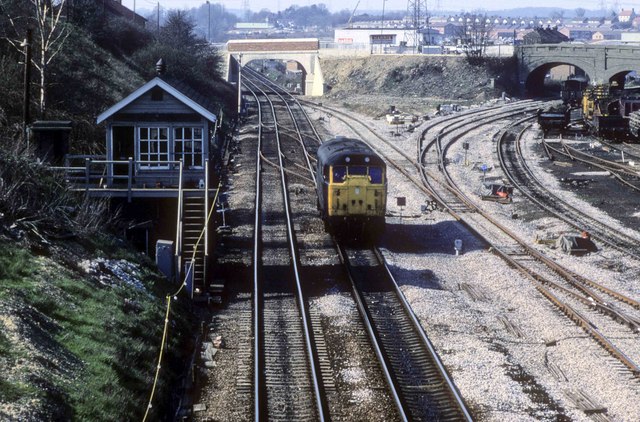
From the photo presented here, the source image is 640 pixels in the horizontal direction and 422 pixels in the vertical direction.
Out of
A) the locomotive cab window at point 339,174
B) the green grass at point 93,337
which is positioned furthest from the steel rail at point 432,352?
the green grass at point 93,337

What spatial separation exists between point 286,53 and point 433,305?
89.1m

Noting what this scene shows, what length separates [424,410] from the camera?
1348cm

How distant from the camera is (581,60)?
259 ft

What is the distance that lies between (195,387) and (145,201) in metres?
10.1

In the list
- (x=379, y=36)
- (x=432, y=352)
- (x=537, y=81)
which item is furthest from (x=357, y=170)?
(x=379, y=36)

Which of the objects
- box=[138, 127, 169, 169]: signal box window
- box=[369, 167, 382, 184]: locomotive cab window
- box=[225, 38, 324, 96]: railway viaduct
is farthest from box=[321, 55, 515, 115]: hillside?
box=[369, 167, 382, 184]: locomotive cab window

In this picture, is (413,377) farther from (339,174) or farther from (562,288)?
(339,174)

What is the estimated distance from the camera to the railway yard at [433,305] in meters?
14.0

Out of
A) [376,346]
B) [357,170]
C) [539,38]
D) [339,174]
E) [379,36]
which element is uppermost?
[379,36]

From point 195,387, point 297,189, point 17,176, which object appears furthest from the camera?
point 297,189

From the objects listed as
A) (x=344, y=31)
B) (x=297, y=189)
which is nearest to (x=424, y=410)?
(x=297, y=189)

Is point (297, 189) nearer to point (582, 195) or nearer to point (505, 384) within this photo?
point (582, 195)

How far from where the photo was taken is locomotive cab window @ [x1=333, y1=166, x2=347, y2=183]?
2381 cm

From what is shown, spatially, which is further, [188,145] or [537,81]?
[537,81]
